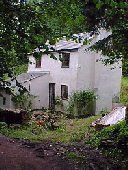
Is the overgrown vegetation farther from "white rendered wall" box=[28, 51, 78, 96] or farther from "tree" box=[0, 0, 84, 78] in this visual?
"white rendered wall" box=[28, 51, 78, 96]

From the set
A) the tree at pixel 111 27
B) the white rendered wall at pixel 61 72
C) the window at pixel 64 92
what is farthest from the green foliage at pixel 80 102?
the tree at pixel 111 27

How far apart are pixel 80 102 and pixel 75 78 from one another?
236 cm

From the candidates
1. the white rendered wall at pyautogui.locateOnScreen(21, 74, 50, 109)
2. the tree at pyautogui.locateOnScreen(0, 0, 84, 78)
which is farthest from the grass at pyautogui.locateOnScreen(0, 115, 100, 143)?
the tree at pyautogui.locateOnScreen(0, 0, 84, 78)

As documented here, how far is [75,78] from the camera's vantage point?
2933 cm

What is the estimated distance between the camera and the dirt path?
8840 millimetres

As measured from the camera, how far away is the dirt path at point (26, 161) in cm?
884

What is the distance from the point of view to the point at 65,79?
3034 centimetres

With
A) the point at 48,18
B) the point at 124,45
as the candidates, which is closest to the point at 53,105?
the point at 124,45

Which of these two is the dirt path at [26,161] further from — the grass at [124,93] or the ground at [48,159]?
the grass at [124,93]

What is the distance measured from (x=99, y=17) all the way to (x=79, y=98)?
→ 1485cm

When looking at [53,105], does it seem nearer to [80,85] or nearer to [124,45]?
[80,85]

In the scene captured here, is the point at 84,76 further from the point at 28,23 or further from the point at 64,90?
the point at 28,23

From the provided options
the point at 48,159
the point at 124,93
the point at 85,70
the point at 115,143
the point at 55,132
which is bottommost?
the point at 55,132

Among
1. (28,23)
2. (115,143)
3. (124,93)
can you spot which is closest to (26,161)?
(115,143)
